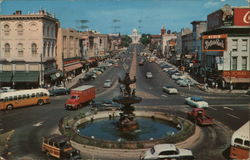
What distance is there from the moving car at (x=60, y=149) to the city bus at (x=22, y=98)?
884 inches

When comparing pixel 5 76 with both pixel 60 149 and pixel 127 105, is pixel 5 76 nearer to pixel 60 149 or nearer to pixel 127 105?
pixel 127 105

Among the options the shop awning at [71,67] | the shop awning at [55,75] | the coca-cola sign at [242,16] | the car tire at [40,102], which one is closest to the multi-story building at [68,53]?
the shop awning at [71,67]

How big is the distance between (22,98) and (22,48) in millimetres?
22852

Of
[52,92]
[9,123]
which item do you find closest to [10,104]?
[9,123]

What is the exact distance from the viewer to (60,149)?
24.4 meters

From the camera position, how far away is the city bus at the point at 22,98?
4528 centimetres

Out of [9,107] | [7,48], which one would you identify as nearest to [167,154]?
[9,107]

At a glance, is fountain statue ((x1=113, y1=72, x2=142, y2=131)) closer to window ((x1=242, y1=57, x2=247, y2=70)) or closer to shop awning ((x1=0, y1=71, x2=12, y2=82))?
shop awning ((x1=0, y1=71, x2=12, y2=82))

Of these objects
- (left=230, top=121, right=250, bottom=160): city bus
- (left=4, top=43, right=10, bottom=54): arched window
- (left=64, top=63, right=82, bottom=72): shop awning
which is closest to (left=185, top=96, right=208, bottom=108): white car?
(left=230, top=121, right=250, bottom=160): city bus

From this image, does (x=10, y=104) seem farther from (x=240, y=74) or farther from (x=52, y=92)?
(x=240, y=74)

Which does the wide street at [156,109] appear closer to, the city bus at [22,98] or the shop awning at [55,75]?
the city bus at [22,98]

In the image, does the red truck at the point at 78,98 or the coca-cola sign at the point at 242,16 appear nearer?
the red truck at the point at 78,98

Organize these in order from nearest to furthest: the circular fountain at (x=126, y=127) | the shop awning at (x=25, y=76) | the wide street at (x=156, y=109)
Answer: the wide street at (x=156, y=109)
the circular fountain at (x=126, y=127)
the shop awning at (x=25, y=76)

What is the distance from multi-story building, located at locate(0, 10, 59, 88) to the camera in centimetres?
6506
